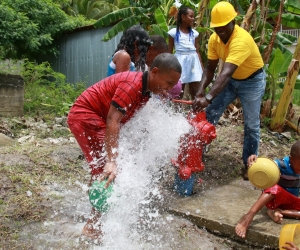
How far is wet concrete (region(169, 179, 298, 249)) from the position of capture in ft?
9.29

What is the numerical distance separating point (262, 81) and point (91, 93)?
1995mm

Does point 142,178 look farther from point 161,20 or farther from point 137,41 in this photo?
point 161,20

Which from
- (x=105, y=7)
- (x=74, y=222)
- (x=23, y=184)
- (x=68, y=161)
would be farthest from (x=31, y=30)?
(x=105, y=7)

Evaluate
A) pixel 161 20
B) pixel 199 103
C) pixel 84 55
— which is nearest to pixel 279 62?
pixel 161 20

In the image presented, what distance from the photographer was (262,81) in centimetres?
386

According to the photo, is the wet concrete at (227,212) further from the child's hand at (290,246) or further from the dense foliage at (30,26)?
the dense foliage at (30,26)

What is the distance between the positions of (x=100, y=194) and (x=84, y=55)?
9207 mm

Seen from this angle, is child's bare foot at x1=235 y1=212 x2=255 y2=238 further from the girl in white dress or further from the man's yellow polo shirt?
the girl in white dress

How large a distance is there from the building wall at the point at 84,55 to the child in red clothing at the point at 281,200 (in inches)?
298

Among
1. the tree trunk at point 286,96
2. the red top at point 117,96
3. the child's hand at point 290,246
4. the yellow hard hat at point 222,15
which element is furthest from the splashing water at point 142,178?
the tree trunk at point 286,96

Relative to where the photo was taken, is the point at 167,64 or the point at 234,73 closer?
the point at 167,64

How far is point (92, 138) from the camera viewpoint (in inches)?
111

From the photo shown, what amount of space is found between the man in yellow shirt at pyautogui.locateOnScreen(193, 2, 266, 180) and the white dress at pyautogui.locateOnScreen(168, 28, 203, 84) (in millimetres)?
1065

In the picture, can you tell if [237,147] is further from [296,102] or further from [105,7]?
[105,7]
